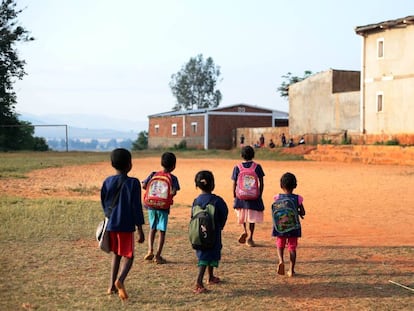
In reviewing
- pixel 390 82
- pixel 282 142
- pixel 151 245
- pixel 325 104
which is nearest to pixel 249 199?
pixel 151 245

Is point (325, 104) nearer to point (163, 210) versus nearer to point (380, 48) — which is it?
point (380, 48)

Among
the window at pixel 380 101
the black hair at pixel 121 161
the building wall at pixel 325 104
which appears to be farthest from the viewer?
the building wall at pixel 325 104

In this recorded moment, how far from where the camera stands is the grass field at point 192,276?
5.39 metres

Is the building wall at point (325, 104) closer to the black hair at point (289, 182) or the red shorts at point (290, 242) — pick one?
the black hair at point (289, 182)

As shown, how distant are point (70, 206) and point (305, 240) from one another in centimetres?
523

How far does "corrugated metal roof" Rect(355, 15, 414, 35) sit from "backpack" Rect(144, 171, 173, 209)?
25.7 metres

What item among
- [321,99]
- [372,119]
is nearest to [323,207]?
[372,119]

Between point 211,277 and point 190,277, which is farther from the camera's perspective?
point 190,277

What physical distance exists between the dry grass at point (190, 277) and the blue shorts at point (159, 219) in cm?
45

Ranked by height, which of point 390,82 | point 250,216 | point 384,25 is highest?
point 384,25

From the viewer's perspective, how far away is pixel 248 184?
796 cm

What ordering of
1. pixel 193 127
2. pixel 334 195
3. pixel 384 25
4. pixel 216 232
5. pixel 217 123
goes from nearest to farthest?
pixel 216 232 < pixel 334 195 < pixel 384 25 < pixel 217 123 < pixel 193 127

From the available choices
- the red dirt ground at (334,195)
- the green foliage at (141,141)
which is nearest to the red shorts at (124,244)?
the red dirt ground at (334,195)

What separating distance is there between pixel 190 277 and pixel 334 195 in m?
9.56
